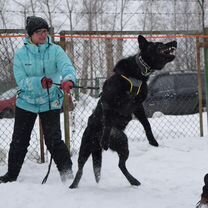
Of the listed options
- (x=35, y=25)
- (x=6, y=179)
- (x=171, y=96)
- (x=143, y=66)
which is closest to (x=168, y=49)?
(x=143, y=66)

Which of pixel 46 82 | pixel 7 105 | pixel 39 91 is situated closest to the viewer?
pixel 46 82

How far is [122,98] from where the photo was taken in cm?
396

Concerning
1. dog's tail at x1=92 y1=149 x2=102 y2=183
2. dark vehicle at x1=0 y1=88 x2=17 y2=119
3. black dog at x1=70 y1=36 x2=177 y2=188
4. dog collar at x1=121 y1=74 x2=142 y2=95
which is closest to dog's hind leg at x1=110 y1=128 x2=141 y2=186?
black dog at x1=70 y1=36 x2=177 y2=188

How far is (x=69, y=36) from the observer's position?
5641 mm

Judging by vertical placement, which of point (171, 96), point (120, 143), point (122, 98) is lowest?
point (120, 143)

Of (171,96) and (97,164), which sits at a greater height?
(171,96)

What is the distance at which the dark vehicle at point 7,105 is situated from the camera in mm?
6539

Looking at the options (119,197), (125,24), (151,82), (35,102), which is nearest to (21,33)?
(35,102)

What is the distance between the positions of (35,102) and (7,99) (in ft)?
8.82

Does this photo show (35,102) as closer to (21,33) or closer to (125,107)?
(125,107)

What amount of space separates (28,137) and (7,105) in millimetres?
2895

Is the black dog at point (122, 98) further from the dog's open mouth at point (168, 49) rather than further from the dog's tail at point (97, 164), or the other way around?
the dog's tail at point (97, 164)

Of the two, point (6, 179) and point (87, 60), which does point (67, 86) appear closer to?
point (6, 179)

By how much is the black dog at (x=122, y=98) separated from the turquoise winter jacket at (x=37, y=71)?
0.47 metres
